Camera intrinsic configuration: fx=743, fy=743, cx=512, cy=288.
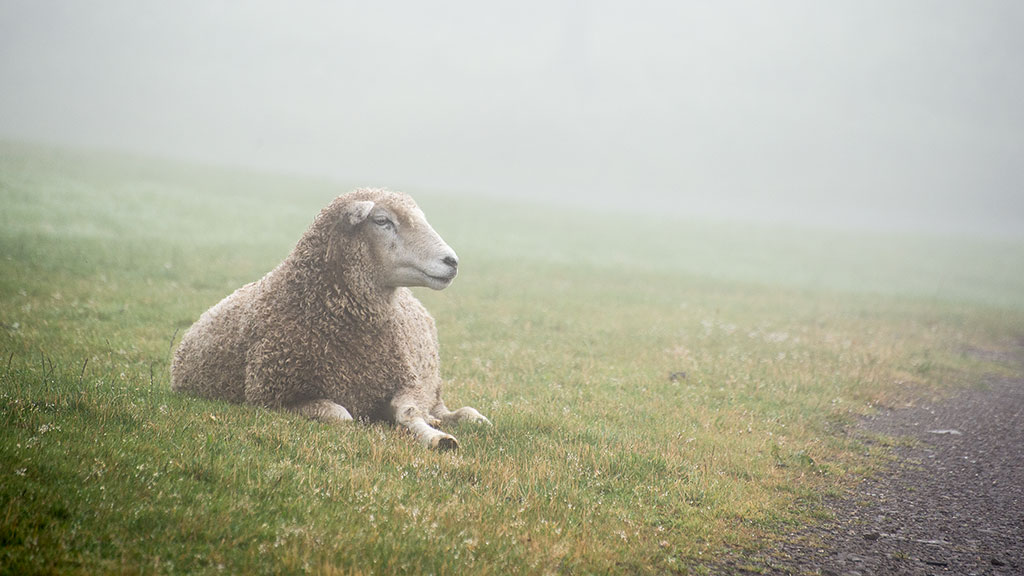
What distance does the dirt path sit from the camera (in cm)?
575

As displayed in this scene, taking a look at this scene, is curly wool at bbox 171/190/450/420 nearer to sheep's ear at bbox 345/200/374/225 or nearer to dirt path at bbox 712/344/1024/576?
sheep's ear at bbox 345/200/374/225

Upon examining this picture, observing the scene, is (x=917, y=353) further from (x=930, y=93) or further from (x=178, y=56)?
(x=178, y=56)

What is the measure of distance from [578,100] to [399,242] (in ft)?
319

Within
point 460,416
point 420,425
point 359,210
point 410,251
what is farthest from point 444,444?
point 359,210

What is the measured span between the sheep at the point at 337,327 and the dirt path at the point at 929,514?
3.63 meters

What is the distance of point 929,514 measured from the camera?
6992 mm

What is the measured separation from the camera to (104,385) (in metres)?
7.46

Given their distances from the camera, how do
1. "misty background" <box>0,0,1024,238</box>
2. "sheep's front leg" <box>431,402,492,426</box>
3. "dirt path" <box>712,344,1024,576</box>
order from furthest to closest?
"misty background" <box>0,0,1024,238</box>
"sheep's front leg" <box>431,402,492,426</box>
"dirt path" <box>712,344,1024,576</box>

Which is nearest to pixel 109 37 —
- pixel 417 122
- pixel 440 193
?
pixel 417 122

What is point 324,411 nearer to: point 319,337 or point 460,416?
point 319,337

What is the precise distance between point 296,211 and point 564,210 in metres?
22.5

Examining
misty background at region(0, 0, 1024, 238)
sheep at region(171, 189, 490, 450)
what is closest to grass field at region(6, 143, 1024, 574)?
sheep at region(171, 189, 490, 450)

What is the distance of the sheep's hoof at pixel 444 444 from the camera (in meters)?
6.76

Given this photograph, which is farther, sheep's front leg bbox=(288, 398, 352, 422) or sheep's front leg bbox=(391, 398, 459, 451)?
sheep's front leg bbox=(288, 398, 352, 422)
